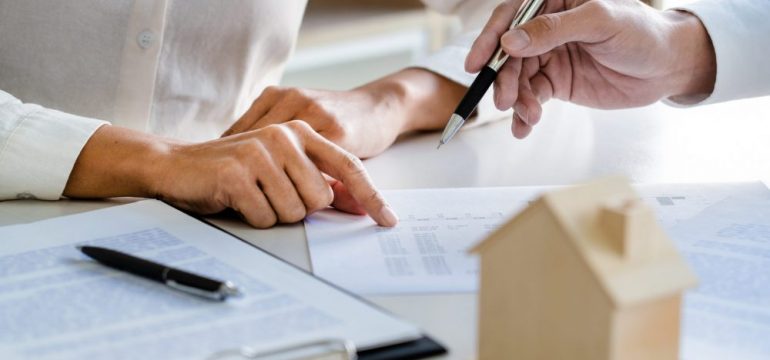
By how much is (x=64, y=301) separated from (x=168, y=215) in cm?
20

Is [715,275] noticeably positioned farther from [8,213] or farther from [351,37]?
[351,37]

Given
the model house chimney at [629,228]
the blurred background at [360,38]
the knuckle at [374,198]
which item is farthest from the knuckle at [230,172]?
the blurred background at [360,38]

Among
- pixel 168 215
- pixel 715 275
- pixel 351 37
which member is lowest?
pixel 351 37

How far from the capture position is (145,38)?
1150 millimetres

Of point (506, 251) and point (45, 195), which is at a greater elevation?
point (506, 251)

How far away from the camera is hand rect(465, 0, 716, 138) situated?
94 centimetres

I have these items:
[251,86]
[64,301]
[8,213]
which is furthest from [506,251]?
[251,86]

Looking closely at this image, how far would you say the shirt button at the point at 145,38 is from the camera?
3.76 ft

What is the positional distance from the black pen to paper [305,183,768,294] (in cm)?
10

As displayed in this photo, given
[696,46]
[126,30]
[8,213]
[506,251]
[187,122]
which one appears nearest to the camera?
[506,251]

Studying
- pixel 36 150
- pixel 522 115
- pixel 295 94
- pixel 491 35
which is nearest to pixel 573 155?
pixel 522 115

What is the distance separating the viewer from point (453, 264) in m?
Answer: 0.72

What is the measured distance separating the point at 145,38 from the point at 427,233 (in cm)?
53

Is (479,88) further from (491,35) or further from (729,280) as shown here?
(729,280)
